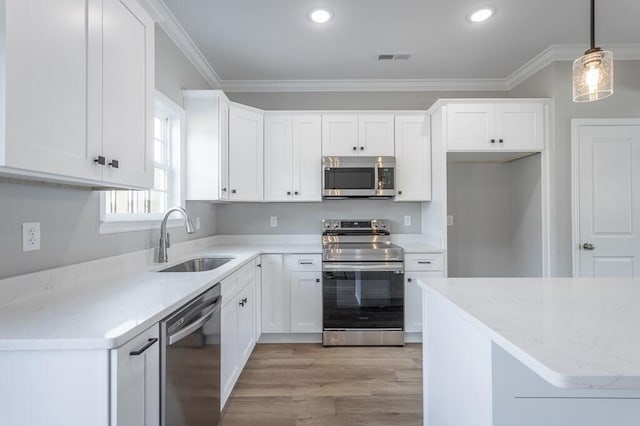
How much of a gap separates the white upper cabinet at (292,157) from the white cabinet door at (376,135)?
17.5 inches

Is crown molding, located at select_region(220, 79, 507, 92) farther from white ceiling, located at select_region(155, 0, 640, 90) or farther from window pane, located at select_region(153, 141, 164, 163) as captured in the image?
window pane, located at select_region(153, 141, 164, 163)

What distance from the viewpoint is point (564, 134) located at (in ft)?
9.63

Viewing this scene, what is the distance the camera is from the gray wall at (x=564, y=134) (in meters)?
2.93

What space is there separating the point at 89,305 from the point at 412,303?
8.35 feet

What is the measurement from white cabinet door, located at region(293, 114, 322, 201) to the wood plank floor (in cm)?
151

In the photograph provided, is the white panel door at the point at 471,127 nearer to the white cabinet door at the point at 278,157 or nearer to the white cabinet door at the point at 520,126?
the white cabinet door at the point at 520,126

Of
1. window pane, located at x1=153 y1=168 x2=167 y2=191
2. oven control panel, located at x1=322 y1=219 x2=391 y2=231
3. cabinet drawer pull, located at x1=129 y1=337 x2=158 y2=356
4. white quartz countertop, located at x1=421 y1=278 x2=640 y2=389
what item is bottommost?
cabinet drawer pull, located at x1=129 y1=337 x2=158 y2=356

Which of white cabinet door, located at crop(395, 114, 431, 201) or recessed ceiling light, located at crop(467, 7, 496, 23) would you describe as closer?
recessed ceiling light, located at crop(467, 7, 496, 23)

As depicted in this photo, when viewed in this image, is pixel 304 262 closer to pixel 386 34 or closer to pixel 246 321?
pixel 246 321

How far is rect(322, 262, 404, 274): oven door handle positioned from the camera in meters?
2.93

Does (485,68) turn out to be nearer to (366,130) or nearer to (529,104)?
(529,104)

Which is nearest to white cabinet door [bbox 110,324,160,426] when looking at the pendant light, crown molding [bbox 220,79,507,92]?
the pendant light

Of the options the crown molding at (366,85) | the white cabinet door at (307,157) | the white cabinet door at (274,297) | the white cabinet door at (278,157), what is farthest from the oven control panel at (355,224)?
the crown molding at (366,85)

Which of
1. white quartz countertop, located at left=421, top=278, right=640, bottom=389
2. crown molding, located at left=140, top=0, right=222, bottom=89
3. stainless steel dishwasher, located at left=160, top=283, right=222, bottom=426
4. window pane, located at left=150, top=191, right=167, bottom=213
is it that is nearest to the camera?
white quartz countertop, located at left=421, top=278, right=640, bottom=389
